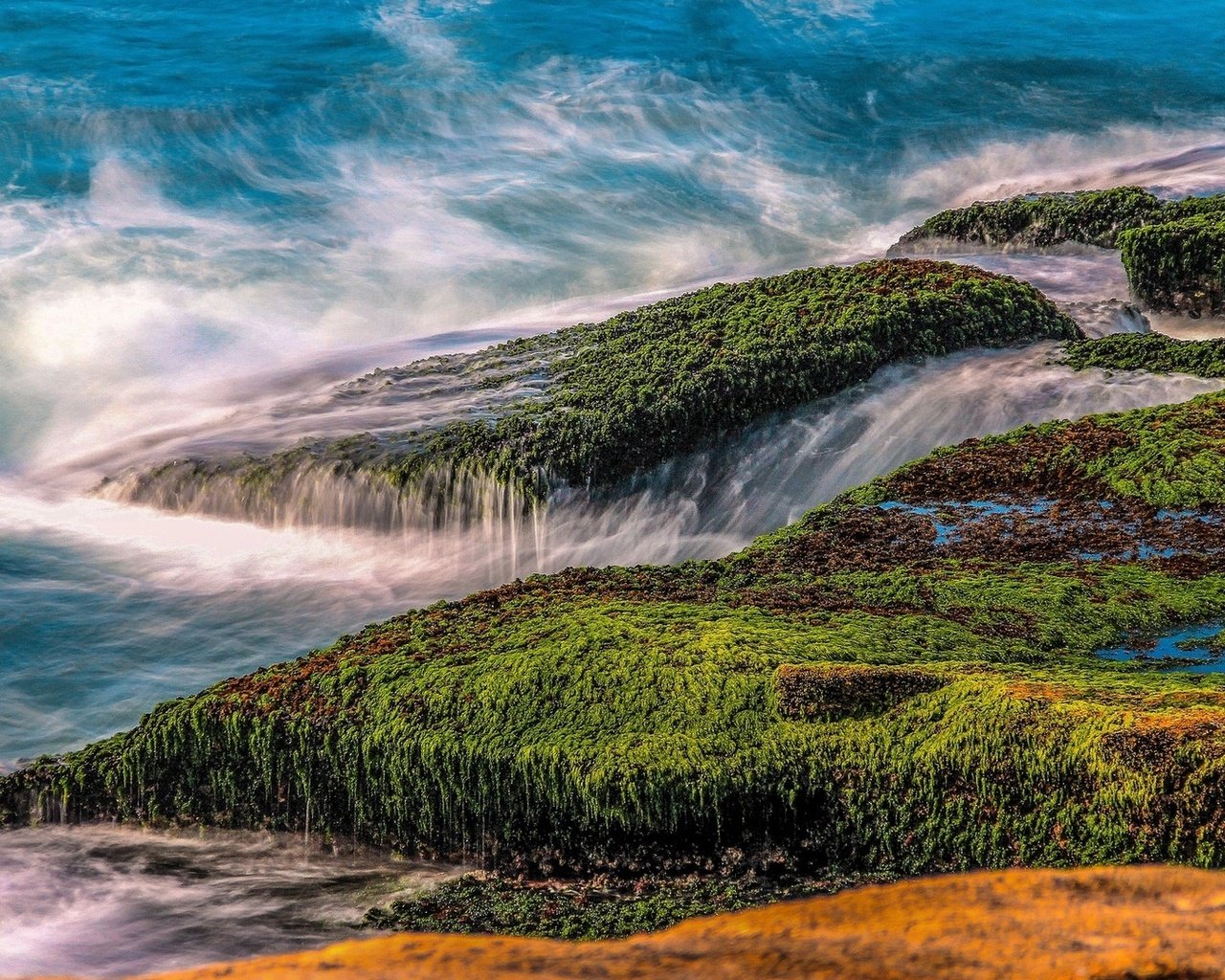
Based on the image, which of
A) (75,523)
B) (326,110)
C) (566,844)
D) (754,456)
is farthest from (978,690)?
(326,110)

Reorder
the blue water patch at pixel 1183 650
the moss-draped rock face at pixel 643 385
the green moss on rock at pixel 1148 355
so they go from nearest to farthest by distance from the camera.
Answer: the blue water patch at pixel 1183 650 → the moss-draped rock face at pixel 643 385 → the green moss on rock at pixel 1148 355

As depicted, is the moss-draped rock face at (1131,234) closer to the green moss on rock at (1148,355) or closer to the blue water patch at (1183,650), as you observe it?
the green moss on rock at (1148,355)

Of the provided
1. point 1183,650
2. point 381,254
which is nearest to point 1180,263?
point 1183,650

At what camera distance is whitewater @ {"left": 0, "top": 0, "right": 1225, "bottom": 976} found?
9852 mm

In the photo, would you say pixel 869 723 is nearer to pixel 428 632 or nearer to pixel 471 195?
pixel 428 632

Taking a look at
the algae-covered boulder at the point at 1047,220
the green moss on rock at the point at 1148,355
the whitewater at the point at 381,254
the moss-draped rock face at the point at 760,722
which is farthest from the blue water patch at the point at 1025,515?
the algae-covered boulder at the point at 1047,220

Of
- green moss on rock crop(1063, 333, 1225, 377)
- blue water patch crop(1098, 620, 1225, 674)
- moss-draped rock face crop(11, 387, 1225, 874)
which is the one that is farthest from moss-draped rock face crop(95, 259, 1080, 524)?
blue water patch crop(1098, 620, 1225, 674)

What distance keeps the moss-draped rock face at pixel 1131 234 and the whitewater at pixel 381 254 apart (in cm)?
35

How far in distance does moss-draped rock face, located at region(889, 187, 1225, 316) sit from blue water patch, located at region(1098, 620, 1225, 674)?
6.91 meters

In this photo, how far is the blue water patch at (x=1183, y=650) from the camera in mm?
6926

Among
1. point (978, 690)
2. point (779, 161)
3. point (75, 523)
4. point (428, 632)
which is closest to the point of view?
point (978, 690)

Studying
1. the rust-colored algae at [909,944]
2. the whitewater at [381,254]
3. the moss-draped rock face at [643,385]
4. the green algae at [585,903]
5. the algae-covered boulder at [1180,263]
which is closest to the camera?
the rust-colored algae at [909,944]

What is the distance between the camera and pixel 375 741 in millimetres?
6582

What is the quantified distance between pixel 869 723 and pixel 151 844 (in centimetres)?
335
